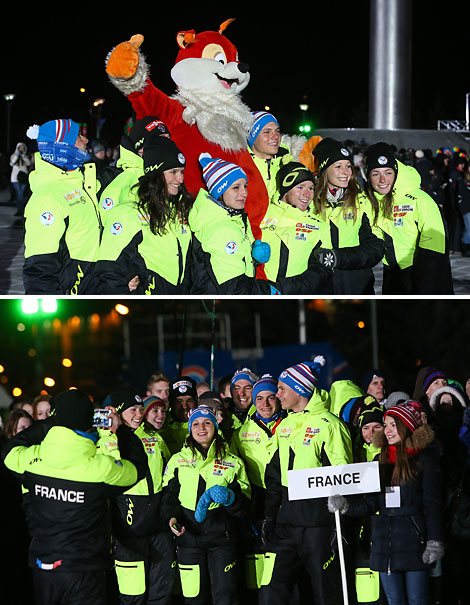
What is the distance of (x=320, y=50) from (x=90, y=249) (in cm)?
5348

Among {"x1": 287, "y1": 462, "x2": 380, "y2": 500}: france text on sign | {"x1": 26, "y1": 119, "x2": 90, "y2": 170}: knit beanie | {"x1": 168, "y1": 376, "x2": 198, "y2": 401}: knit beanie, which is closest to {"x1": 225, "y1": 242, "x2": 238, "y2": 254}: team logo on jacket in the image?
{"x1": 26, "y1": 119, "x2": 90, "y2": 170}: knit beanie

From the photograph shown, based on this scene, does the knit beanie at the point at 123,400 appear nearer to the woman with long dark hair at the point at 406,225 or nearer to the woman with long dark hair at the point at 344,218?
the woman with long dark hair at the point at 344,218

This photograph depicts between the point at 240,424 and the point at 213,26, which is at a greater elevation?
the point at 213,26

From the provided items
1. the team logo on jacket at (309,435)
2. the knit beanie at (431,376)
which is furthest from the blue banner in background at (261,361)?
the team logo on jacket at (309,435)

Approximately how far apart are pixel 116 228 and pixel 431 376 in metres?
2.65

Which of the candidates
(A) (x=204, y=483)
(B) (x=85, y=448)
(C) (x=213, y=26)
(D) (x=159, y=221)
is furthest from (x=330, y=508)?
(C) (x=213, y=26)

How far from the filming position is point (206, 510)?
548 centimetres

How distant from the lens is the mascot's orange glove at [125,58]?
20.3 feet

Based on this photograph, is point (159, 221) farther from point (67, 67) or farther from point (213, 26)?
point (67, 67)

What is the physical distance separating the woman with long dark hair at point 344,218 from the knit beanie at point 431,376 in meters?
0.95

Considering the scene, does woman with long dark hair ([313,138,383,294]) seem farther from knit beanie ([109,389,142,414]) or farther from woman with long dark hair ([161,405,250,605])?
knit beanie ([109,389,142,414])

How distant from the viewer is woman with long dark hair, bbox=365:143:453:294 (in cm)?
629

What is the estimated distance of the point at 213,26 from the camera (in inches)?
1538

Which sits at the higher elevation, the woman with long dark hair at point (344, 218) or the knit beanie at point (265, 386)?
the woman with long dark hair at point (344, 218)
